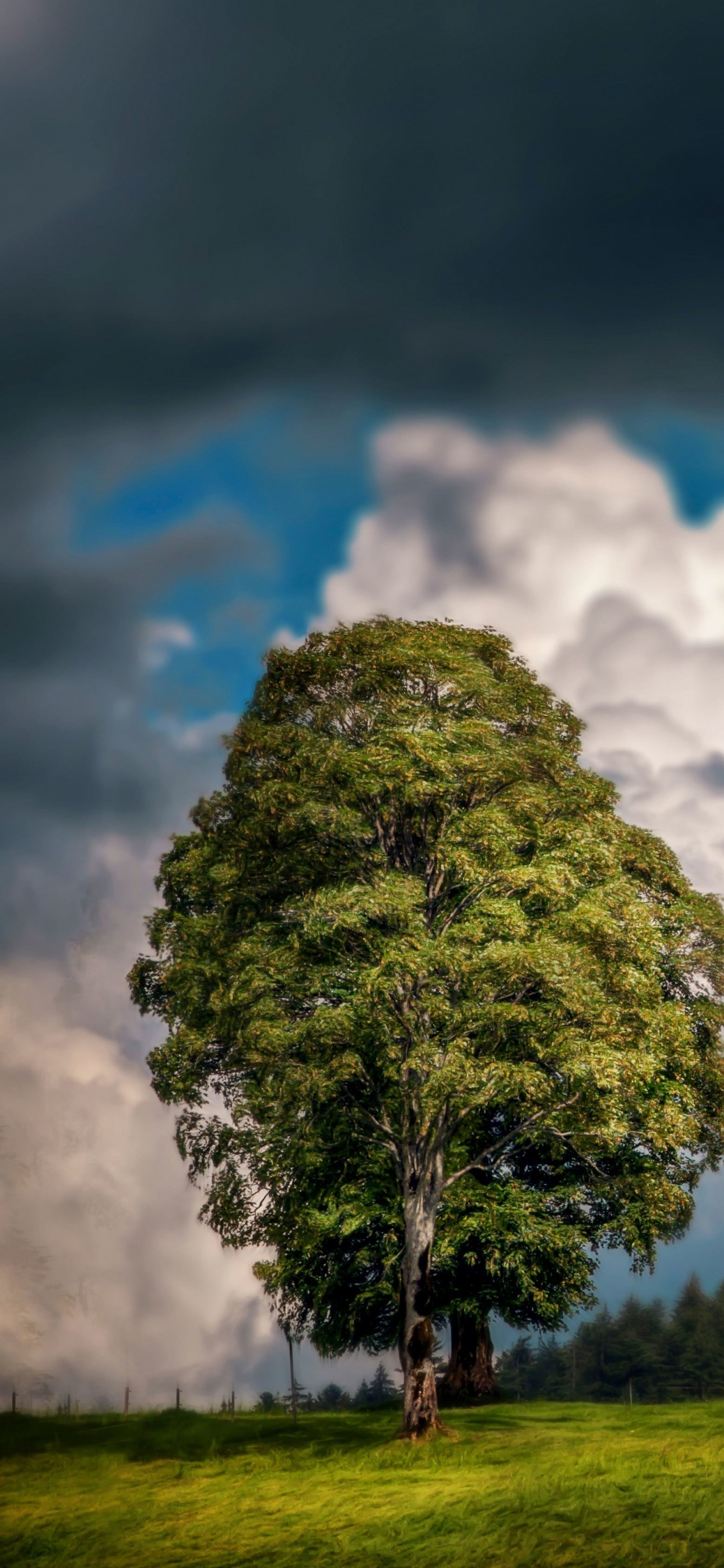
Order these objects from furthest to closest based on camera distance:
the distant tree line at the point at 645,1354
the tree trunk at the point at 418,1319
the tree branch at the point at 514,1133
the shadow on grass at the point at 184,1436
→ the distant tree line at the point at 645,1354 → the tree branch at the point at 514,1133 → the shadow on grass at the point at 184,1436 → the tree trunk at the point at 418,1319

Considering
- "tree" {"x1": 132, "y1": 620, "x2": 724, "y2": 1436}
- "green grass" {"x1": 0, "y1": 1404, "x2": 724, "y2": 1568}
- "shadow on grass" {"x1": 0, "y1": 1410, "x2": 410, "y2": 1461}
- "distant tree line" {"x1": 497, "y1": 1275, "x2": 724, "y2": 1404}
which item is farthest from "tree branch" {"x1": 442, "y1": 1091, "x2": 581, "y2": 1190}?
"distant tree line" {"x1": 497, "y1": 1275, "x2": 724, "y2": 1404}

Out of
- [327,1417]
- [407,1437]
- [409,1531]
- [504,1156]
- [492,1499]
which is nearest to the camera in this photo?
[409,1531]

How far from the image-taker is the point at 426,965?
2764 cm

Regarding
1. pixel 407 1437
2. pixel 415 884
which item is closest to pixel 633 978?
pixel 415 884

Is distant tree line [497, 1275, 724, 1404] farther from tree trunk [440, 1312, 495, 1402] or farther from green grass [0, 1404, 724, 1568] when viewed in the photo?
green grass [0, 1404, 724, 1568]

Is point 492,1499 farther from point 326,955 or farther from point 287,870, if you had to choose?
point 287,870

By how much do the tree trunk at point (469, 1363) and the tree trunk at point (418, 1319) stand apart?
9717mm

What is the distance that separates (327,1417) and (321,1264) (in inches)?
275

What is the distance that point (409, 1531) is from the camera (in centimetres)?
1877

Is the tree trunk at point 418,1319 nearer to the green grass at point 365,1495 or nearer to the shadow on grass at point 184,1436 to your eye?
the green grass at point 365,1495

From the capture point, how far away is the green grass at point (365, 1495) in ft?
57.6

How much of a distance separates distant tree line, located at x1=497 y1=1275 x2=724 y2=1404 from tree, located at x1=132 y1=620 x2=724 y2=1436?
4410cm

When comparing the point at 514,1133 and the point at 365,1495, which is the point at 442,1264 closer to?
the point at 514,1133

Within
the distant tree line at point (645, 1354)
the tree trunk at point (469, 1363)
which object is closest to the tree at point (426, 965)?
the tree trunk at point (469, 1363)
